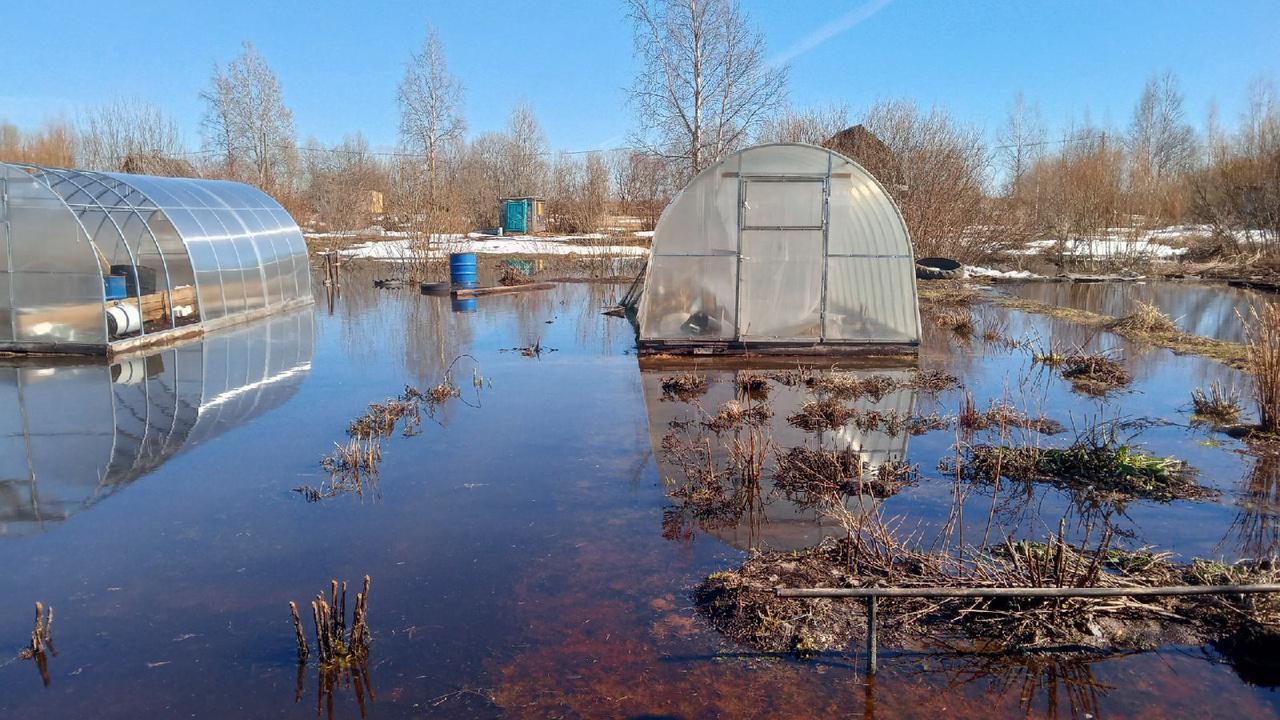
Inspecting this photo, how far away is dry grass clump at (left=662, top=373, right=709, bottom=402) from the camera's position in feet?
38.2

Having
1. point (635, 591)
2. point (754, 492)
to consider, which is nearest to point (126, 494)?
point (635, 591)

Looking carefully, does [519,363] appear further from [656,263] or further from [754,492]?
[754,492]

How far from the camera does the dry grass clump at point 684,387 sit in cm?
1163

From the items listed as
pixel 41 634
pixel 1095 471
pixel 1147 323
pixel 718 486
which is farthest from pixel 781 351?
pixel 41 634

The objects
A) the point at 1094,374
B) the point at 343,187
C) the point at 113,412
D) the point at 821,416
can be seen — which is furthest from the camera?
the point at 343,187

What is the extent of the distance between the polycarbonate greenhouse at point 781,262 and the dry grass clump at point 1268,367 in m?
5.48

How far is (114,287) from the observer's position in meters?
14.8

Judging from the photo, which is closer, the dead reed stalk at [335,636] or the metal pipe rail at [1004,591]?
the metal pipe rail at [1004,591]

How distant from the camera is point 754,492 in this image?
7.74 meters

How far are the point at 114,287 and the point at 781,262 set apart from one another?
12.4 m

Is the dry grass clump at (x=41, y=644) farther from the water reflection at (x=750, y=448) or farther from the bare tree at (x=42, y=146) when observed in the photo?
the bare tree at (x=42, y=146)

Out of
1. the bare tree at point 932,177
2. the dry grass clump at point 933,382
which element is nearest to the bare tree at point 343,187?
the bare tree at point 932,177

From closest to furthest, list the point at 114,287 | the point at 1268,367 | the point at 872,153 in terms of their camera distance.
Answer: the point at 1268,367
the point at 114,287
the point at 872,153

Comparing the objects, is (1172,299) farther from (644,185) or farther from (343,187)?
(343,187)
